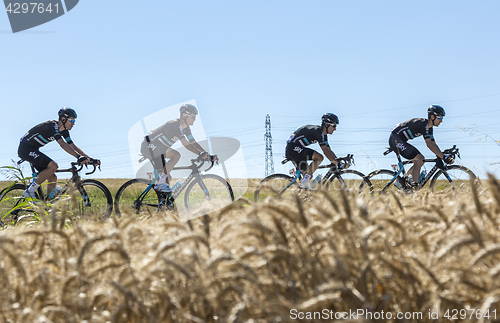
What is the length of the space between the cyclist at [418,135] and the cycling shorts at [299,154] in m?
2.69

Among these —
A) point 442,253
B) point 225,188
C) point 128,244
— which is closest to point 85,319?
point 128,244

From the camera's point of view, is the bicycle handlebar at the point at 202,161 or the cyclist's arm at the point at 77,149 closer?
the bicycle handlebar at the point at 202,161

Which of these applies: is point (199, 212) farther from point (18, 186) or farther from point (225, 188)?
point (18, 186)

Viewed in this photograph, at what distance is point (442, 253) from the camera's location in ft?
4.61

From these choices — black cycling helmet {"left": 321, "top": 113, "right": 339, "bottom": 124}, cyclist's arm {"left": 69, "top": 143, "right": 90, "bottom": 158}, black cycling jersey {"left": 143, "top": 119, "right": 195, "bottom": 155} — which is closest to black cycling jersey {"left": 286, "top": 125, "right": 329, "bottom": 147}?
black cycling helmet {"left": 321, "top": 113, "right": 339, "bottom": 124}

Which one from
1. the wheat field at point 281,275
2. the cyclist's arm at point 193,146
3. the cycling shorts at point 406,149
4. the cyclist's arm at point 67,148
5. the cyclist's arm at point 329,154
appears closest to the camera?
the wheat field at point 281,275

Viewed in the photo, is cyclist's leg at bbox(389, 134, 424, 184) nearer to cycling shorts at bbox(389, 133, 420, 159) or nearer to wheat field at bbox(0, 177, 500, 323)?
cycling shorts at bbox(389, 133, 420, 159)

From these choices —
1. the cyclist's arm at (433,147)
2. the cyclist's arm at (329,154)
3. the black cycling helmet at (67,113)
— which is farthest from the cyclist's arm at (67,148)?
the cyclist's arm at (433,147)

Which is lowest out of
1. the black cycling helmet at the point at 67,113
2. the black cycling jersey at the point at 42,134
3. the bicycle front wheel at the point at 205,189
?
the bicycle front wheel at the point at 205,189

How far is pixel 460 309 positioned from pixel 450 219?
515 mm

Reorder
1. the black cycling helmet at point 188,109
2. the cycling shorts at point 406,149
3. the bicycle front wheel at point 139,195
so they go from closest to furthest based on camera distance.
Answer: the black cycling helmet at point 188,109 < the bicycle front wheel at point 139,195 < the cycling shorts at point 406,149

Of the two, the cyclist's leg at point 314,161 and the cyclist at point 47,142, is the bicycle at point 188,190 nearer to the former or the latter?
the cyclist at point 47,142

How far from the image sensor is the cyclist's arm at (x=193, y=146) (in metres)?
9.50

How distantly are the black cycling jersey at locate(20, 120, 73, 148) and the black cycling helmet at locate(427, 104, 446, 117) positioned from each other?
10.6 m
